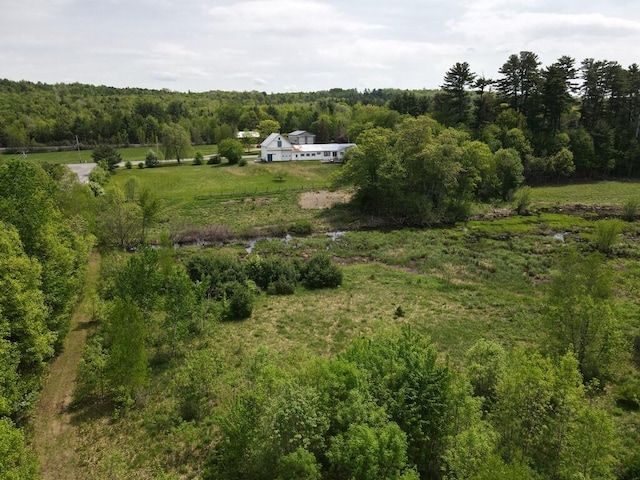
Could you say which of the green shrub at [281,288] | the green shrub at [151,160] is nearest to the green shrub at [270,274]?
the green shrub at [281,288]

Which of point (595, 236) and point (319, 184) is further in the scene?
point (319, 184)

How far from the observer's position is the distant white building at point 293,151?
252ft

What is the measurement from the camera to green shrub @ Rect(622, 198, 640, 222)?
44034 mm

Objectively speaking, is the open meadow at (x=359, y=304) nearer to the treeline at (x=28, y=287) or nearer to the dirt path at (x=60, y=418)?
the dirt path at (x=60, y=418)

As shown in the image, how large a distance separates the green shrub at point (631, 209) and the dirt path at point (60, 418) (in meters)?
50.4

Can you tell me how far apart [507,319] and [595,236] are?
17.6 meters

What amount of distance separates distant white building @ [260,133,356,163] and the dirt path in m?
56.3

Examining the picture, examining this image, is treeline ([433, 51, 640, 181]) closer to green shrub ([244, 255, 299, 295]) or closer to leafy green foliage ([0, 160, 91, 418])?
green shrub ([244, 255, 299, 295])

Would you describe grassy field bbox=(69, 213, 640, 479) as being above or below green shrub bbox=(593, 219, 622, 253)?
below

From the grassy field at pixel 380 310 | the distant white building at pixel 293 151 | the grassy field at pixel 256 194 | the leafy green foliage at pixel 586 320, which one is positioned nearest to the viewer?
the grassy field at pixel 380 310

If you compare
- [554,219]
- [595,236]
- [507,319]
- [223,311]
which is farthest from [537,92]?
[223,311]

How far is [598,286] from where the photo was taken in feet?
67.1

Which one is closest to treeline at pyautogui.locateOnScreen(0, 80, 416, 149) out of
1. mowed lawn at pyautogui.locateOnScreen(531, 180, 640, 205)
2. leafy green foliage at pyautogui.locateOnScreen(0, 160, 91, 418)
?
mowed lawn at pyautogui.locateOnScreen(531, 180, 640, 205)

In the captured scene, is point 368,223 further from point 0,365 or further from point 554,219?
point 0,365
